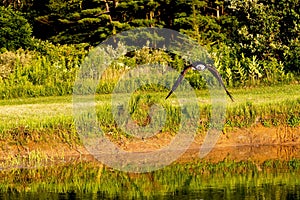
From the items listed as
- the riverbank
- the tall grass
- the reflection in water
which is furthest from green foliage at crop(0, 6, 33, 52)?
the reflection in water

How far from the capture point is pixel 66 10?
3938 cm

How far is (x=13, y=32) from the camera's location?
110 ft

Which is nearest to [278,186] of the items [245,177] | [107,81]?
[245,177]

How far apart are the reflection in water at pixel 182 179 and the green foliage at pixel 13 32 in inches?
699

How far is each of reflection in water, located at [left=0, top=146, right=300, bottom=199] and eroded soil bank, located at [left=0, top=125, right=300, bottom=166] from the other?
37mm

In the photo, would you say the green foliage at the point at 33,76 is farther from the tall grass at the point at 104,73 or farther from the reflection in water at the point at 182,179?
the reflection in water at the point at 182,179

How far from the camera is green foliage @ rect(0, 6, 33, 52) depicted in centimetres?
3275

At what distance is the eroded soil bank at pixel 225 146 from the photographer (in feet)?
51.5

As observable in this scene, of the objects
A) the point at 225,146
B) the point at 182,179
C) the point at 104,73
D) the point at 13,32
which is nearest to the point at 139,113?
the point at 225,146

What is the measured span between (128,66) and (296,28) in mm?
4644

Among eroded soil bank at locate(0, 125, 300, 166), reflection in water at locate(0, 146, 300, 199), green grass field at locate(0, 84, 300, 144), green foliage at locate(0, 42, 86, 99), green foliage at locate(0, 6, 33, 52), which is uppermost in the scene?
green foliage at locate(0, 6, 33, 52)

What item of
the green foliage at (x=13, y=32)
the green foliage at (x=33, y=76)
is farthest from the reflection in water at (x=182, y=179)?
the green foliage at (x=13, y=32)

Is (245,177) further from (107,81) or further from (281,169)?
(107,81)

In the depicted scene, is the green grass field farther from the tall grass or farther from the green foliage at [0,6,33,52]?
the green foliage at [0,6,33,52]
